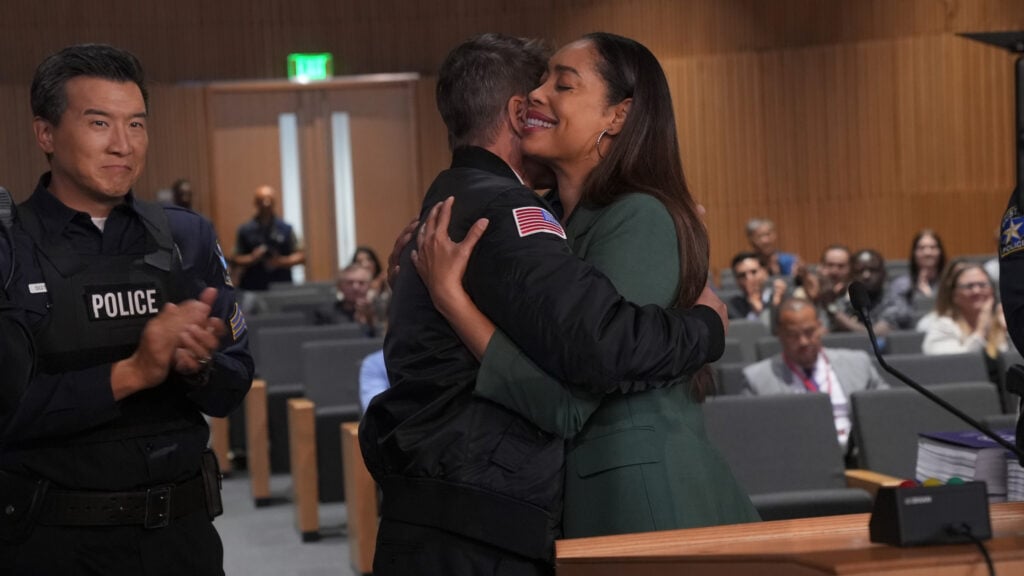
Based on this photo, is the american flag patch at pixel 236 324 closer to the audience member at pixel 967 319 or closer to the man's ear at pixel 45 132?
the man's ear at pixel 45 132

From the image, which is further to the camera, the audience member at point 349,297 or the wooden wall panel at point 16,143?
the wooden wall panel at point 16,143

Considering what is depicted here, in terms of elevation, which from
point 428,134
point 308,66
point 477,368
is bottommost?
point 477,368

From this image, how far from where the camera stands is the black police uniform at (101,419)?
2326 millimetres

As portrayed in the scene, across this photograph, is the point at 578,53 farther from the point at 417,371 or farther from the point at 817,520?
the point at 817,520

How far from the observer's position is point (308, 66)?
654 inches

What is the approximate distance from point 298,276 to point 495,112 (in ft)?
50.2

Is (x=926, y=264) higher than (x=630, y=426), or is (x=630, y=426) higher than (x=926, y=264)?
(x=630, y=426)

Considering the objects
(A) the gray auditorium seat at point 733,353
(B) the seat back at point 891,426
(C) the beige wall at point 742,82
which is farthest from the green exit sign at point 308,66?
(B) the seat back at point 891,426

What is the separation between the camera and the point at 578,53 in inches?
88.1

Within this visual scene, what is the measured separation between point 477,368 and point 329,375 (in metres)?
5.12

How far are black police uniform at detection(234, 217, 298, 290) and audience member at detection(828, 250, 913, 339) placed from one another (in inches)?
260

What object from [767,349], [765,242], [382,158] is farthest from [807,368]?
[382,158]

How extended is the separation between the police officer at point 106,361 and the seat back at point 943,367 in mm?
4111

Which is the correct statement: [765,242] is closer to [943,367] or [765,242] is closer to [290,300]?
[290,300]
